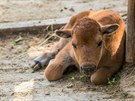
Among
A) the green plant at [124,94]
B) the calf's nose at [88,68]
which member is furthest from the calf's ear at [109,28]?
the green plant at [124,94]

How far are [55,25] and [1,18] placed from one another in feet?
4.34

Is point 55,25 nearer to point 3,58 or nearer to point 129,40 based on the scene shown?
point 3,58

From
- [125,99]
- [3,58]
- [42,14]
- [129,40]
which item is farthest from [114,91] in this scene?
[42,14]

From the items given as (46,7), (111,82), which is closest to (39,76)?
(111,82)

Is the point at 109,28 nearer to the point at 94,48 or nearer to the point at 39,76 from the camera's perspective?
the point at 94,48

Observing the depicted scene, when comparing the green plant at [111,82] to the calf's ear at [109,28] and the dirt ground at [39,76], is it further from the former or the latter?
the calf's ear at [109,28]

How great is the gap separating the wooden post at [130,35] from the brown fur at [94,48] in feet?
0.50

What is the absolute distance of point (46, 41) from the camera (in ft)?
31.8

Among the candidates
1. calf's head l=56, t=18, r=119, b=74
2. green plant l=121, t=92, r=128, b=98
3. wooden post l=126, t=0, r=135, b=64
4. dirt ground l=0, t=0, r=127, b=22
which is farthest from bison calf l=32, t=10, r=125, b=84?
dirt ground l=0, t=0, r=127, b=22

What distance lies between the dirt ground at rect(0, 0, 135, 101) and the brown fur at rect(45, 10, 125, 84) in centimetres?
15

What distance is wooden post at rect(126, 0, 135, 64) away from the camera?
7.87 metres

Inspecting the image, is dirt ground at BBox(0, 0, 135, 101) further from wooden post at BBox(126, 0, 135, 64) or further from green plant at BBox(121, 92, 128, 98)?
wooden post at BBox(126, 0, 135, 64)

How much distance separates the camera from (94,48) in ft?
24.3

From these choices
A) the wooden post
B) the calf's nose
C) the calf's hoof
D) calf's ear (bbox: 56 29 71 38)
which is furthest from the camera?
the calf's hoof
